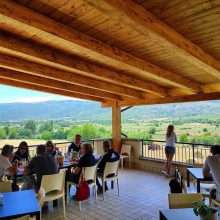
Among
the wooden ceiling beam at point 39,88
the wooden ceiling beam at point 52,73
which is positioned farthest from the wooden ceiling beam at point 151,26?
the wooden ceiling beam at point 39,88

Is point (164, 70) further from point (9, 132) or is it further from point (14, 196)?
point (9, 132)

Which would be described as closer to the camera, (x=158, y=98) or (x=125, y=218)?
(x=125, y=218)

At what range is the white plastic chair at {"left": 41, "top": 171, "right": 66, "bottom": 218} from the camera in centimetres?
355

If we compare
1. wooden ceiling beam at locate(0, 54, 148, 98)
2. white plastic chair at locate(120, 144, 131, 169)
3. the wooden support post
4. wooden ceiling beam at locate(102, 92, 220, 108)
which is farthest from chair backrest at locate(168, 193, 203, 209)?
the wooden support post

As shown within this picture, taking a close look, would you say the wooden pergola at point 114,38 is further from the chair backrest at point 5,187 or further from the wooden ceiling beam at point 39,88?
the chair backrest at point 5,187

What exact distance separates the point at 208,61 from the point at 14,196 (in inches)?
135

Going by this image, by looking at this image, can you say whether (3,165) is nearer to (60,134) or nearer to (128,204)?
(128,204)

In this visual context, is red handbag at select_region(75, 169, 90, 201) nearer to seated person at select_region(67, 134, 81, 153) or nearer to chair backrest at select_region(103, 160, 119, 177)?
chair backrest at select_region(103, 160, 119, 177)

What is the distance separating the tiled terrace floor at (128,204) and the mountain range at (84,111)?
29.7 feet

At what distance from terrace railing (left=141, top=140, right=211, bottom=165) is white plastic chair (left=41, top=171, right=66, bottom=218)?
144 inches

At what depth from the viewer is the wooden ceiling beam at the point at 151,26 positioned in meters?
2.12

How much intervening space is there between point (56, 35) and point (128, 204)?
3.37 m

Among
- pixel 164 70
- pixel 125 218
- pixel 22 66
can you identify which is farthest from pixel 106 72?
pixel 125 218

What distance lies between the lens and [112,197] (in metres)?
4.88
